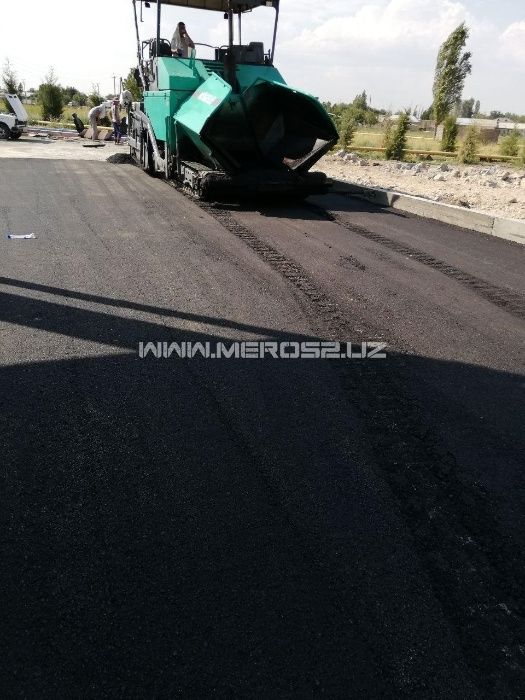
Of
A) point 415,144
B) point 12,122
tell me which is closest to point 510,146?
point 415,144

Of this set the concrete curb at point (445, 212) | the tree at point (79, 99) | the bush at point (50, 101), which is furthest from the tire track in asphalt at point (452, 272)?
the tree at point (79, 99)

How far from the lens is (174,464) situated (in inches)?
101

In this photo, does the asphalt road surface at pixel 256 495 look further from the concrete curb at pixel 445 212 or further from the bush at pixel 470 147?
the bush at pixel 470 147

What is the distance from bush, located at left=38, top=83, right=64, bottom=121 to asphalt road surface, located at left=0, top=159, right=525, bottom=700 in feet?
108

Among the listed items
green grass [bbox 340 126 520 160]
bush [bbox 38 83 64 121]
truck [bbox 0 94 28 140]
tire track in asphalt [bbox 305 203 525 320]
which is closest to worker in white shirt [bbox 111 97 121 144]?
truck [bbox 0 94 28 140]

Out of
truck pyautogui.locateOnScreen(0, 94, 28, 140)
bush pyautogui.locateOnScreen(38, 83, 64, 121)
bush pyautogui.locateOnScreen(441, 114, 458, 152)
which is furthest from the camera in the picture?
bush pyautogui.locateOnScreen(38, 83, 64, 121)

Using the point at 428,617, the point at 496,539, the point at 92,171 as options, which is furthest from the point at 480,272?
the point at 92,171

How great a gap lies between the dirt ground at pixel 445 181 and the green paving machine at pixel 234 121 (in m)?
3.14

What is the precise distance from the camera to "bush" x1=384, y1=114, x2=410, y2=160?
1895 cm

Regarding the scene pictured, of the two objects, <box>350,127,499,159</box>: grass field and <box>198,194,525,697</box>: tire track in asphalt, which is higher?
<box>350,127,499,159</box>: grass field

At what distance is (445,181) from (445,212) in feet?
17.3

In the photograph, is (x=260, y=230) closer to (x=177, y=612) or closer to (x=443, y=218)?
(x=443, y=218)

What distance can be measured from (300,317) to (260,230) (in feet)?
11.0

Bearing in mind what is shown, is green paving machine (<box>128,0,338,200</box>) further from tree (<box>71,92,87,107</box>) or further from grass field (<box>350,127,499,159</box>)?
tree (<box>71,92,87,107</box>)
